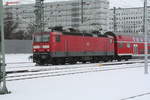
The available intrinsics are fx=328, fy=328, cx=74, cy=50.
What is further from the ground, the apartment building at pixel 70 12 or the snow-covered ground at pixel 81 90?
the apartment building at pixel 70 12

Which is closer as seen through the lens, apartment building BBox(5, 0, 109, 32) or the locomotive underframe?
the locomotive underframe

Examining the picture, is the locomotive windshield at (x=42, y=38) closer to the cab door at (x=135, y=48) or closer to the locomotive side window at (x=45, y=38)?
the locomotive side window at (x=45, y=38)

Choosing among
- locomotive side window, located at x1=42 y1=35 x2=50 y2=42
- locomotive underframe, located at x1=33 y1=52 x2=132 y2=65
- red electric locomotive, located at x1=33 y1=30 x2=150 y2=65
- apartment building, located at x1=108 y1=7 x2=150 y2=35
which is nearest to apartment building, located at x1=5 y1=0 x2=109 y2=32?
apartment building, located at x1=108 y1=7 x2=150 y2=35

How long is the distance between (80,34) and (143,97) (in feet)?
66.2

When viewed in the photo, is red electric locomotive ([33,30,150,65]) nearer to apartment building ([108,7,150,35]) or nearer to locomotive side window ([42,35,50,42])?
locomotive side window ([42,35,50,42])

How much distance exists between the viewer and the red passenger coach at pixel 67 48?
27.8 meters

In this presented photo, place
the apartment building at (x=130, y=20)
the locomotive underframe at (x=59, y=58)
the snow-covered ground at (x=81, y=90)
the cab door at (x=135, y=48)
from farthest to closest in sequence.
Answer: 1. the apartment building at (x=130, y=20)
2. the cab door at (x=135, y=48)
3. the locomotive underframe at (x=59, y=58)
4. the snow-covered ground at (x=81, y=90)

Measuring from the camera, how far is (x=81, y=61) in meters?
31.1

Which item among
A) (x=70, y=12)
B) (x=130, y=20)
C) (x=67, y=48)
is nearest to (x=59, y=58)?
(x=67, y=48)

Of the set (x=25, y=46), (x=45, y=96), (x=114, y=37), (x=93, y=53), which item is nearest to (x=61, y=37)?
(x=93, y=53)

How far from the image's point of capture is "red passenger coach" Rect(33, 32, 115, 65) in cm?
2783

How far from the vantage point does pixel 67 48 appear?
2895 centimetres

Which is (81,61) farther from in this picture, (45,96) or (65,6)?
(65,6)

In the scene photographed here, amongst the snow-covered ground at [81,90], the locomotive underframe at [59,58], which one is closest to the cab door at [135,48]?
the locomotive underframe at [59,58]
